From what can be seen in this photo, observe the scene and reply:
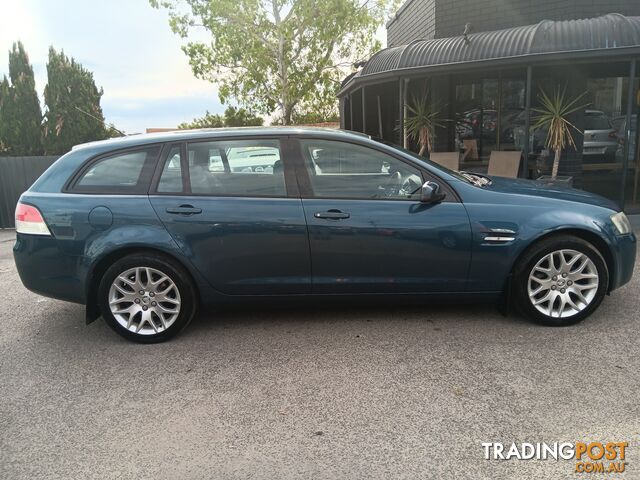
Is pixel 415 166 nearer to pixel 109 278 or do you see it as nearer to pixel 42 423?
pixel 109 278

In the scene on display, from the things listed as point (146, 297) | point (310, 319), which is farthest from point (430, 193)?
point (146, 297)

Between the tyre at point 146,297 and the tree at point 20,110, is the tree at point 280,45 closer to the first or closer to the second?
the tree at point 20,110

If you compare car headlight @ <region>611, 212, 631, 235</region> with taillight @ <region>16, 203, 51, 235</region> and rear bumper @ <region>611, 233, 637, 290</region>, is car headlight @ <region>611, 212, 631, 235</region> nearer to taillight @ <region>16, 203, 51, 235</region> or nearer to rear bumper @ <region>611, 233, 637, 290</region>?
rear bumper @ <region>611, 233, 637, 290</region>

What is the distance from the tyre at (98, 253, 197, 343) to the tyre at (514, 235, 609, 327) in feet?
8.39

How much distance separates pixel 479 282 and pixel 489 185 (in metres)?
0.83

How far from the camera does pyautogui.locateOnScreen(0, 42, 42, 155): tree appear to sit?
19.1m

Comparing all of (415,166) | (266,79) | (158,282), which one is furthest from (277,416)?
(266,79)

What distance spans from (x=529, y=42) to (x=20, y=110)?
17.9m

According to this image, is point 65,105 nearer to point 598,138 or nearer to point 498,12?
point 498,12

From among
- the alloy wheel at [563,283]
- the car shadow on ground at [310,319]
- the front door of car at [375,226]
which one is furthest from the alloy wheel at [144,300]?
the alloy wheel at [563,283]

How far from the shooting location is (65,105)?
2012cm

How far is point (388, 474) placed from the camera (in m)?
2.50

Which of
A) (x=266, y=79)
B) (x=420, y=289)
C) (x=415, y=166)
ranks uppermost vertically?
(x=266, y=79)

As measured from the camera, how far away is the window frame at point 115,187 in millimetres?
4031
